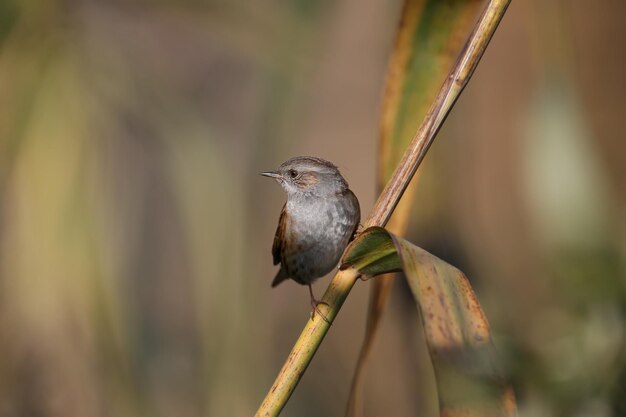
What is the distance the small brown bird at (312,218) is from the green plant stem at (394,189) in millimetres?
898

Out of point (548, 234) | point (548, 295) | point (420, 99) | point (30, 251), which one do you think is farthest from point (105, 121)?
point (548, 295)

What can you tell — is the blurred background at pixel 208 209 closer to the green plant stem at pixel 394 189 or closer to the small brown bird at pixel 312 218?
the small brown bird at pixel 312 218

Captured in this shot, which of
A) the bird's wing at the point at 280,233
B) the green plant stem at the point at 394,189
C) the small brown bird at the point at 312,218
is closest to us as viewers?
the green plant stem at the point at 394,189

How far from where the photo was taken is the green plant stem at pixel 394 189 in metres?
1.30

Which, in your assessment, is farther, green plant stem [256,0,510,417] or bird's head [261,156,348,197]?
bird's head [261,156,348,197]

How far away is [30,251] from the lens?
6.28 feet

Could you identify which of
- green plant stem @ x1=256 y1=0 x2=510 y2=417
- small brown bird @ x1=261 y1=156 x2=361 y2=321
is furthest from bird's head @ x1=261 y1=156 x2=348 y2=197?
green plant stem @ x1=256 y1=0 x2=510 y2=417

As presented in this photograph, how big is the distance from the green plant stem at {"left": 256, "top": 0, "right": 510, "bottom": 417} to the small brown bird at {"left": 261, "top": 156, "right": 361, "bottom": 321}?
90cm

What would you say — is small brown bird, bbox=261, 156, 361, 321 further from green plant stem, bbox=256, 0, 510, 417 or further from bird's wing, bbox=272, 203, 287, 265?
green plant stem, bbox=256, 0, 510, 417

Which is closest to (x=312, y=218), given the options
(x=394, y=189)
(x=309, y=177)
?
(x=309, y=177)

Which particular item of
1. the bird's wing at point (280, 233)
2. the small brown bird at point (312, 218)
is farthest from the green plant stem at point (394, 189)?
Answer: the bird's wing at point (280, 233)

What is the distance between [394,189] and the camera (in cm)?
140

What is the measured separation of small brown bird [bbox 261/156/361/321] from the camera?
7.72ft

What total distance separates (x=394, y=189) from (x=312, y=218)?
1016 millimetres
